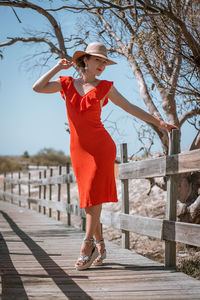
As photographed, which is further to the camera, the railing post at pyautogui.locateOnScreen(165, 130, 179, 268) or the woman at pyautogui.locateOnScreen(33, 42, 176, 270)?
the railing post at pyautogui.locateOnScreen(165, 130, 179, 268)

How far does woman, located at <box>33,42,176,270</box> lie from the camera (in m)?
3.81

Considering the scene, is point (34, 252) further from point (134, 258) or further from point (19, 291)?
point (19, 291)

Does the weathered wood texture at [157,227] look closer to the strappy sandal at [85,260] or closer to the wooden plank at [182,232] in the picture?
the wooden plank at [182,232]

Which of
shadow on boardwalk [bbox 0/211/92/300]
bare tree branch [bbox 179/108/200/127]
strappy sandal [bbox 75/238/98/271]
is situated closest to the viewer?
shadow on boardwalk [bbox 0/211/92/300]

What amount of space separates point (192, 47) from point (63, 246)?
2.94 metres

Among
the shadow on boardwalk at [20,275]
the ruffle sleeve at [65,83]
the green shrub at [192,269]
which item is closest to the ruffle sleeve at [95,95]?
the ruffle sleeve at [65,83]

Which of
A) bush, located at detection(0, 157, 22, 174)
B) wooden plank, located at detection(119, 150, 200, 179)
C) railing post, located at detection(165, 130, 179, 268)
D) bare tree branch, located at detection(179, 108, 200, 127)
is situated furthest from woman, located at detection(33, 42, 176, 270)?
bush, located at detection(0, 157, 22, 174)

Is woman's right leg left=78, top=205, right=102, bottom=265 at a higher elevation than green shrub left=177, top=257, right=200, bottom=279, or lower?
higher

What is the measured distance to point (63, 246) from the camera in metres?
5.55

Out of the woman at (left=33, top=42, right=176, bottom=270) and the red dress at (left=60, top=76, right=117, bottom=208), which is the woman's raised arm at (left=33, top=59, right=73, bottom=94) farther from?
the red dress at (left=60, top=76, right=117, bottom=208)

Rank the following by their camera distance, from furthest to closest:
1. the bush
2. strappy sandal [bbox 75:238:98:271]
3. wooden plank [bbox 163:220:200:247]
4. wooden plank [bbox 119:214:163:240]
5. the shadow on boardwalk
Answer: the bush → wooden plank [bbox 119:214:163:240] → strappy sandal [bbox 75:238:98:271] → wooden plank [bbox 163:220:200:247] → the shadow on boardwalk

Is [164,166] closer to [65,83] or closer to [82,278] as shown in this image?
[65,83]

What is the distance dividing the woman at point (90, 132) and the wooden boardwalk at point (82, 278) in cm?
30

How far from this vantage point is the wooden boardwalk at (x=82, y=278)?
2965 millimetres
